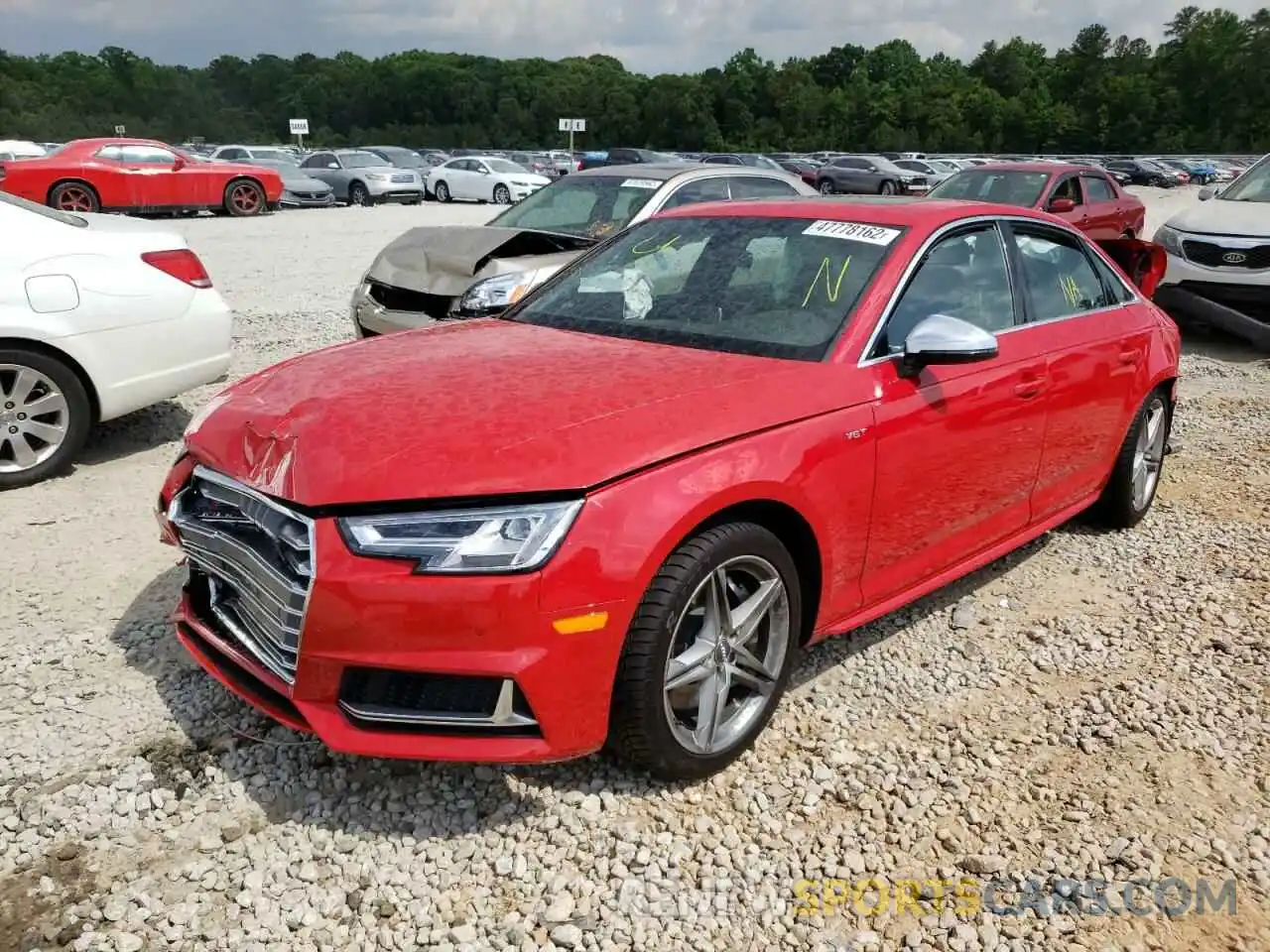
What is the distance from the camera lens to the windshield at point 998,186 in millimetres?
12728

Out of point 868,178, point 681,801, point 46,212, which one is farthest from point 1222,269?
point 868,178

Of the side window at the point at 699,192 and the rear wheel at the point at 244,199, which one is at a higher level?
the side window at the point at 699,192

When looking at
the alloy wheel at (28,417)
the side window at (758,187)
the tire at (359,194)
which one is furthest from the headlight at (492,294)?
the tire at (359,194)

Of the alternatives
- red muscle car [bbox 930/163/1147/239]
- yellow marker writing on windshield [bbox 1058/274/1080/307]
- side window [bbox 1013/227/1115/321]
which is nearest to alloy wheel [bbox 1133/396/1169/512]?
side window [bbox 1013/227/1115/321]

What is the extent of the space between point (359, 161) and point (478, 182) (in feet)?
11.4

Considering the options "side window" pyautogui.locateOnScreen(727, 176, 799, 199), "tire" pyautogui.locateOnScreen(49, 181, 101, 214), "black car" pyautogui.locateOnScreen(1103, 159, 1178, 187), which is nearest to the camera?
"side window" pyautogui.locateOnScreen(727, 176, 799, 199)

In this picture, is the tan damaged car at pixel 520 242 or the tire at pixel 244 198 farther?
the tire at pixel 244 198

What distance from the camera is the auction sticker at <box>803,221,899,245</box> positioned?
365 centimetres

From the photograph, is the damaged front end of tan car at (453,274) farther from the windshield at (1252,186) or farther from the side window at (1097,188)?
the side window at (1097,188)

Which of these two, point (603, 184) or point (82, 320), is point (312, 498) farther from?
point (603, 184)

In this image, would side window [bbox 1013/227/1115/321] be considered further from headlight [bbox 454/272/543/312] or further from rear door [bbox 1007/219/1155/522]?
headlight [bbox 454/272/543/312]

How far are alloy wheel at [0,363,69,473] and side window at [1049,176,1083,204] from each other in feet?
38.5

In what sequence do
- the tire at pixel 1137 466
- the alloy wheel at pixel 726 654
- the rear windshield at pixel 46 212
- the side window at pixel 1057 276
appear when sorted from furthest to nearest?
the rear windshield at pixel 46 212 < the tire at pixel 1137 466 < the side window at pixel 1057 276 < the alloy wheel at pixel 726 654

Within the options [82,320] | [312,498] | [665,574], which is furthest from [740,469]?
[82,320]
